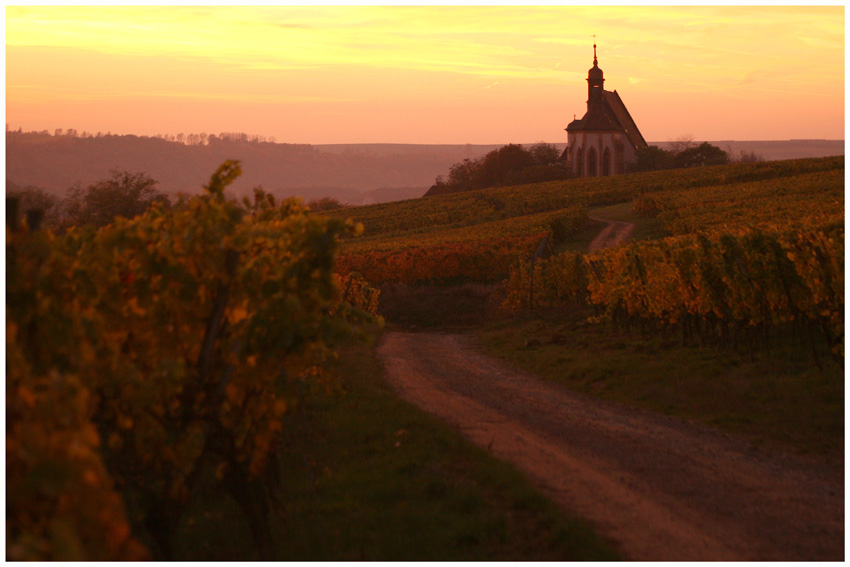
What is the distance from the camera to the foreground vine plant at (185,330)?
15.4ft

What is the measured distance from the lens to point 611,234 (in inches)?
1734

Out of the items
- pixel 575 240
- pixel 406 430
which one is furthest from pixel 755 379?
pixel 575 240

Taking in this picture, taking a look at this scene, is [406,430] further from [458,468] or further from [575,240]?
[575,240]

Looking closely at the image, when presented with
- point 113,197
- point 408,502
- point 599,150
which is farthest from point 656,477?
point 599,150

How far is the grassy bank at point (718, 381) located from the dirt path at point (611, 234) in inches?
871

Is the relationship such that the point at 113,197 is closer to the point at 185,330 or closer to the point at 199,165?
the point at 199,165

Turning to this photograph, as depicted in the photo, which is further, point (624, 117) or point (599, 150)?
point (624, 117)

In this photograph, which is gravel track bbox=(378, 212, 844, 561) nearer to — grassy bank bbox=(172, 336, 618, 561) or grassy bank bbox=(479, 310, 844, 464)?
grassy bank bbox=(172, 336, 618, 561)

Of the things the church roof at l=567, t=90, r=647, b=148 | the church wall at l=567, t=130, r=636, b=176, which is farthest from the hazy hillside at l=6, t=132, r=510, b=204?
the church roof at l=567, t=90, r=647, b=148

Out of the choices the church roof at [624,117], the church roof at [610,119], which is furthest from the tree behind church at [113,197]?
the church roof at [624,117]

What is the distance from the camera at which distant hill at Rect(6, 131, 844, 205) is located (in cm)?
5859

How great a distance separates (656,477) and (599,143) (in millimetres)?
91000

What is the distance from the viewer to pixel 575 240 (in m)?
42.9

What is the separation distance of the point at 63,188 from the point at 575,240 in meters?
42.5
